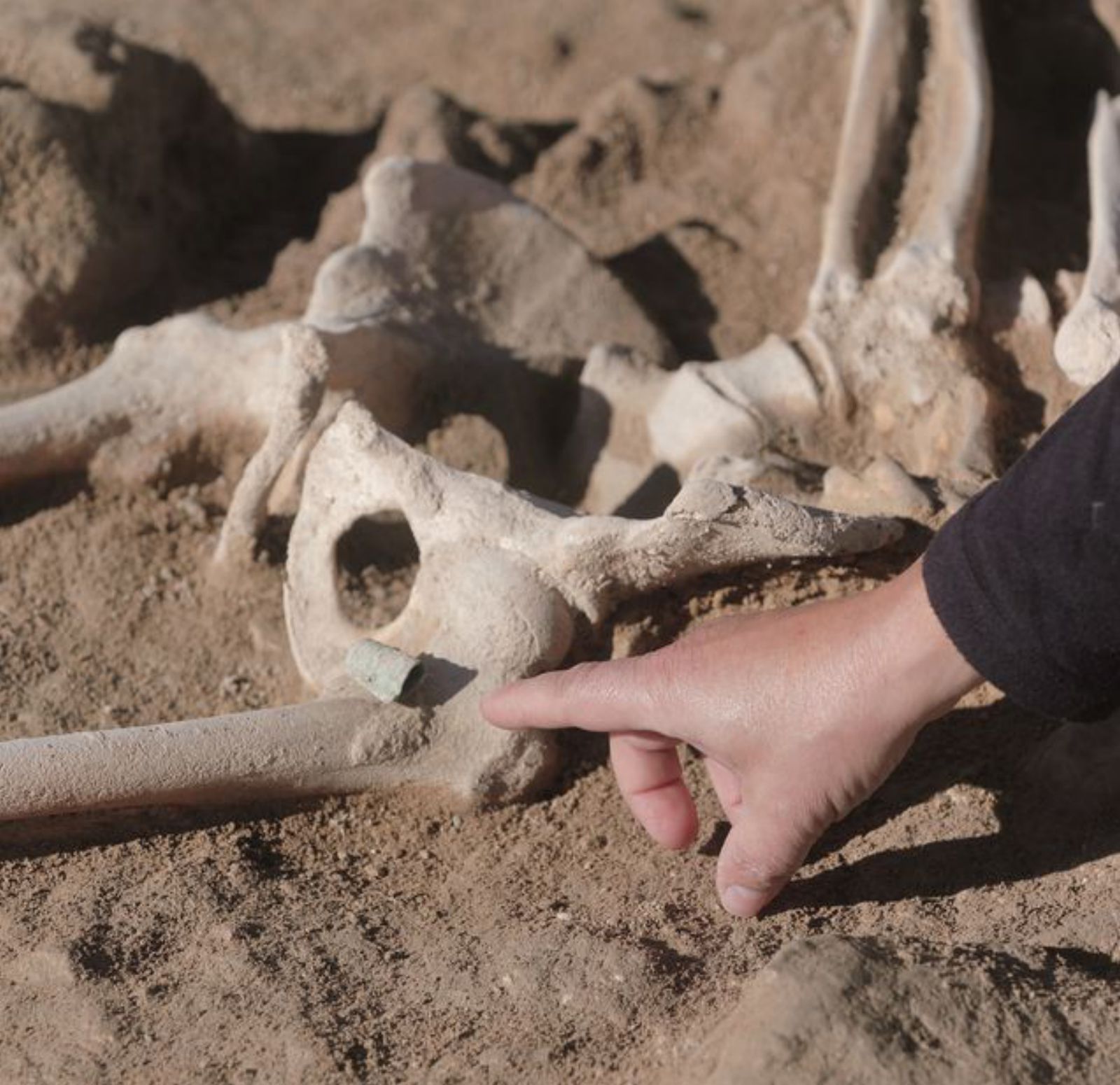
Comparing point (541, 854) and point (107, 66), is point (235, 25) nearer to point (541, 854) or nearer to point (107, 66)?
point (107, 66)

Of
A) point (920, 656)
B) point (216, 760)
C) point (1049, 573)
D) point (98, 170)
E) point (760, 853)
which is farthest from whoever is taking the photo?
point (98, 170)

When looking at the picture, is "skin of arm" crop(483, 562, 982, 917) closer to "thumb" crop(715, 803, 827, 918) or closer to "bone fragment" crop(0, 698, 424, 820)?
"thumb" crop(715, 803, 827, 918)

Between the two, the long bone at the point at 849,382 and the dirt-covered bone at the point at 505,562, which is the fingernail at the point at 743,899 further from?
the long bone at the point at 849,382

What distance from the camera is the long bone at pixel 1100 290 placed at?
2.70m

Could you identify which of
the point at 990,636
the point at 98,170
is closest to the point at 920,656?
the point at 990,636

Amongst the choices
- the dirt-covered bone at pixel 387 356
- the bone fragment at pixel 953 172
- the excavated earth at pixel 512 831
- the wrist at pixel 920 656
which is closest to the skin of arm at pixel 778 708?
the wrist at pixel 920 656

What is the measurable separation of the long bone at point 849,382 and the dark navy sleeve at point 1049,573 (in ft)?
2.46

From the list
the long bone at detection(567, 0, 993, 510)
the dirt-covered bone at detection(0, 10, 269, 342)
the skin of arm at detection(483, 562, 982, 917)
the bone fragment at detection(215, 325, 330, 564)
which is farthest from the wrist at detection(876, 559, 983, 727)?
the dirt-covered bone at detection(0, 10, 269, 342)

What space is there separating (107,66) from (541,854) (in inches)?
81.4

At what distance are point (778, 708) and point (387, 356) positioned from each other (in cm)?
116

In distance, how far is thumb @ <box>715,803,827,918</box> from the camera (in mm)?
1971

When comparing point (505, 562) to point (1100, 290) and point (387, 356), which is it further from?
point (1100, 290)

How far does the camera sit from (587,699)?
210 cm

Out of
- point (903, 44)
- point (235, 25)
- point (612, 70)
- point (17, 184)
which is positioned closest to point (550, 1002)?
point (17, 184)
